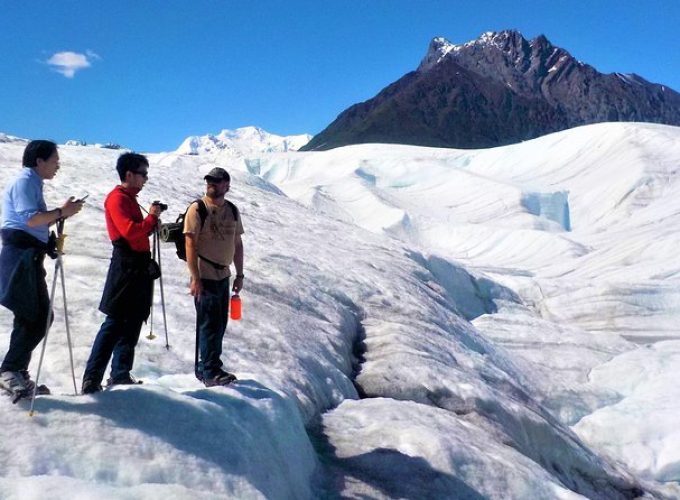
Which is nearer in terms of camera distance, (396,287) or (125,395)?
(125,395)

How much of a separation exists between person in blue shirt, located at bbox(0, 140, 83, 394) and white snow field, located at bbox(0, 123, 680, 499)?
41 centimetres

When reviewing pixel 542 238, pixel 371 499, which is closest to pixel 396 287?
pixel 371 499

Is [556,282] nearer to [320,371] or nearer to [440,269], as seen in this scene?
[440,269]

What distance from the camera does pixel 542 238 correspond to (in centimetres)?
3734

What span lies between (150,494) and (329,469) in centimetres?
232

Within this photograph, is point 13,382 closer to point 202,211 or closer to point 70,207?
point 70,207

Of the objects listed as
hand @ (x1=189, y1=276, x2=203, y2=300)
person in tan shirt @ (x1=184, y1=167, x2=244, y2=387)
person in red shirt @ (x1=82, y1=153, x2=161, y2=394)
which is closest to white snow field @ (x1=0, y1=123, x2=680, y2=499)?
person in tan shirt @ (x1=184, y1=167, x2=244, y2=387)

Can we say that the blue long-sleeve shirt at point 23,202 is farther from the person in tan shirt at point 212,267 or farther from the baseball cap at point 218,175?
the baseball cap at point 218,175

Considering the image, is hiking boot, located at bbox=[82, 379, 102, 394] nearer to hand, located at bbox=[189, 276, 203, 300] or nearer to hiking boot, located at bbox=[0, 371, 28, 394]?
hiking boot, located at bbox=[0, 371, 28, 394]

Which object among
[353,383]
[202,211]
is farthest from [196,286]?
[353,383]

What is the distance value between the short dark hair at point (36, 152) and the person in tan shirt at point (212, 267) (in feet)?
4.58

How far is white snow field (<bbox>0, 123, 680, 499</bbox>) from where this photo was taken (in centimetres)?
506

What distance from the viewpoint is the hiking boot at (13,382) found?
16.7ft

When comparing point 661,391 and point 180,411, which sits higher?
point 180,411
